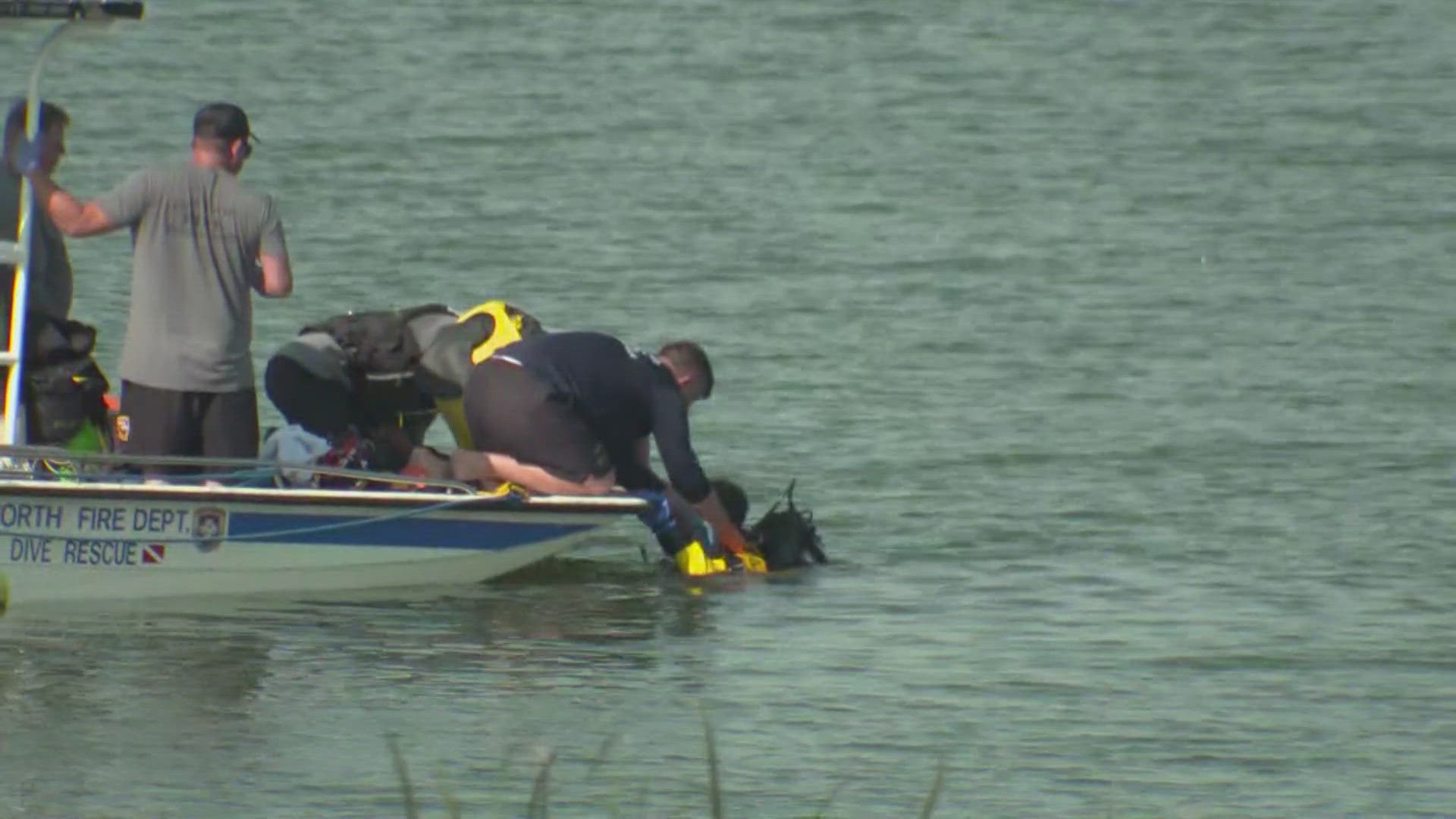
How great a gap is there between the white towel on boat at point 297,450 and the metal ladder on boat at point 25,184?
1.00 meters

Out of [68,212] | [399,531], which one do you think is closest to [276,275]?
[68,212]

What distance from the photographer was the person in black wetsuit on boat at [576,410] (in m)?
12.9

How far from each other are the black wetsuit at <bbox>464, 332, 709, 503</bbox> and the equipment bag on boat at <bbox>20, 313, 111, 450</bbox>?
60.2 inches

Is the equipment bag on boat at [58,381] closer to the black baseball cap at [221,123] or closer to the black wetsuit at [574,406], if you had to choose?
the black baseball cap at [221,123]

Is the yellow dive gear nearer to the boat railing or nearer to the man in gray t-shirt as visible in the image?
the boat railing

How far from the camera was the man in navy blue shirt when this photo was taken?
12.9 meters

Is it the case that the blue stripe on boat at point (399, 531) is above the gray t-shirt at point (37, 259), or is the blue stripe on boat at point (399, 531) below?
below

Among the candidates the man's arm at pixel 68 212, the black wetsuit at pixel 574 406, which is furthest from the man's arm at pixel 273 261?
the black wetsuit at pixel 574 406

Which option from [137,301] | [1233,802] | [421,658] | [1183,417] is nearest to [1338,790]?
[1233,802]

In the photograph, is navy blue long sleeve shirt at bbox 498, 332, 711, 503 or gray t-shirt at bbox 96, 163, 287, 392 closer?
gray t-shirt at bbox 96, 163, 287, 392

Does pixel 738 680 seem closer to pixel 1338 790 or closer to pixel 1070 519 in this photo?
pixel 1338 790

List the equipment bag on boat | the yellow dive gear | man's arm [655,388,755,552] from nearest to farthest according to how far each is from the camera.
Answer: the equipment bag on boat < man's arm [655,388,755,552] < the yellow dive gear

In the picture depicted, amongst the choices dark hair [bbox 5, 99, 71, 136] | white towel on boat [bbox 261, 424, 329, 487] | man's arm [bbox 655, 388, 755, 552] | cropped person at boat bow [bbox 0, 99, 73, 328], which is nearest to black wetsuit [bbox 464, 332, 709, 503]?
man's arm [bbox 655, 388, 755, 552]

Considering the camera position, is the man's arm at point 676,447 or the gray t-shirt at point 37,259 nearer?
the gray t-shirt at point 37,259
